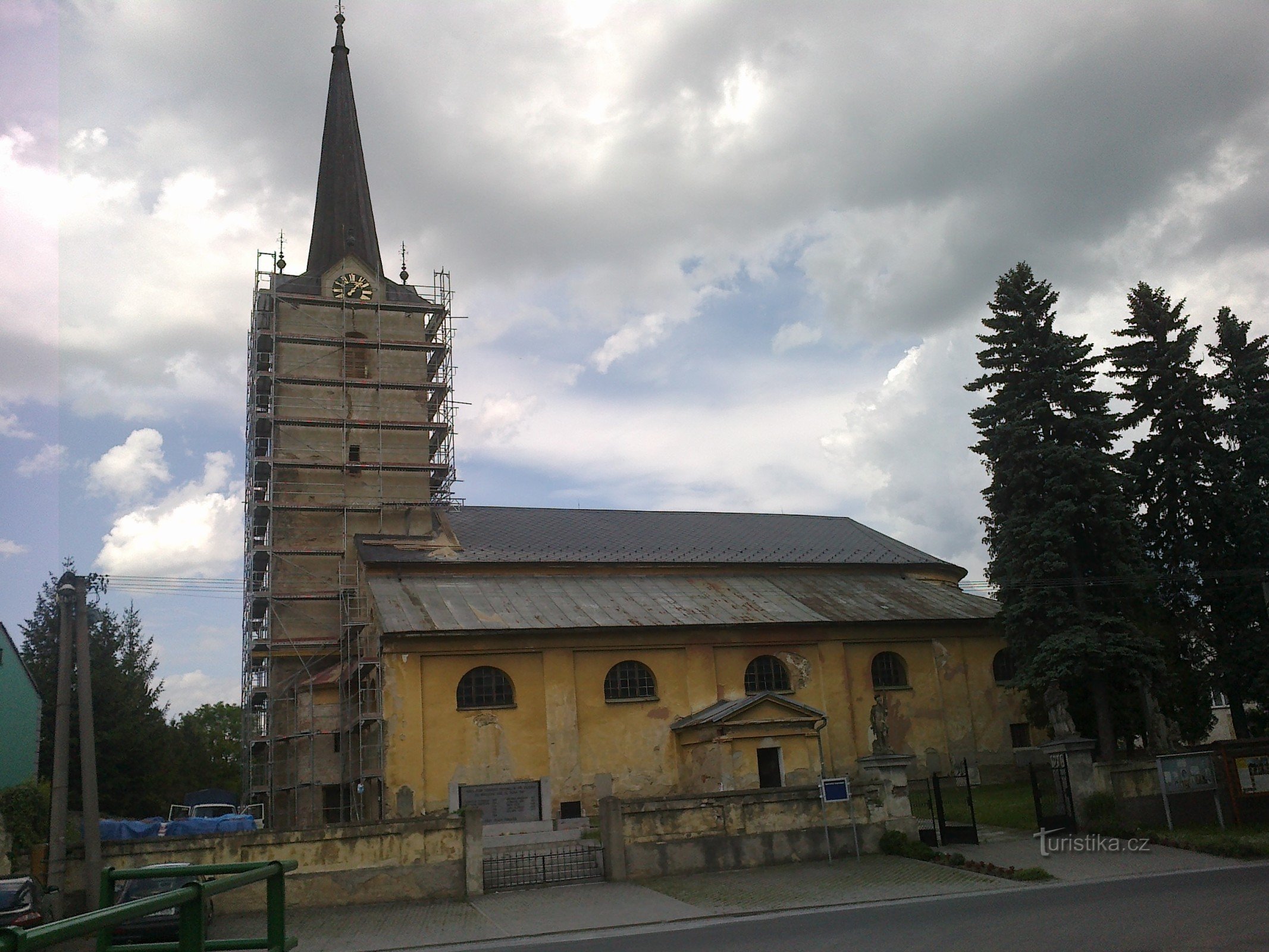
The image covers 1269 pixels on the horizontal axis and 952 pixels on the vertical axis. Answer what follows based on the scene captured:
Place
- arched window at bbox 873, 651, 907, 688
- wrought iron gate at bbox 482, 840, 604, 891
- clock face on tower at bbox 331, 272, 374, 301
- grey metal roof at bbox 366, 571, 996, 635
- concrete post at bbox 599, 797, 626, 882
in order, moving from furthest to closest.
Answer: clock face on tower at bbox 331, 272, 374, 301 → arched window at bbox 873, 651, 907, 688 → grey metal roof at bbox 366, 571, 996, 635 → wrought iron gate at bbox 482, 840, 604, 891 → concrete post at bbox 599, 797, 626, 882

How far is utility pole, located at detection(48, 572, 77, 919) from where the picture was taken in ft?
55.7

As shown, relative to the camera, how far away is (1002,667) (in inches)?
1430

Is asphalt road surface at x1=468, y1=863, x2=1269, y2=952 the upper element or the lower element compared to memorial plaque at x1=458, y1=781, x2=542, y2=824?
lower

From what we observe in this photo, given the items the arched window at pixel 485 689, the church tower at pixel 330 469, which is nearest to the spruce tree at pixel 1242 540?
the arched window at pixel 485 689

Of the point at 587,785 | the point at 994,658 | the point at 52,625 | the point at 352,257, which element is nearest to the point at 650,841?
the point at 587,785

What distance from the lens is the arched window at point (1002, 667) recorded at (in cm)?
3606

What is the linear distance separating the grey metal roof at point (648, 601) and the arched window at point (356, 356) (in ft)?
30.5

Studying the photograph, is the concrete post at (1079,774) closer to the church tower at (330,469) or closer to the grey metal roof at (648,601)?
the grey metal roof at (648,601)

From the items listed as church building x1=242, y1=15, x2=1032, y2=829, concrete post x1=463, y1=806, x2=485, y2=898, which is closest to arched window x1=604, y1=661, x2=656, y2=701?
church building x1=242, y1=15, x2=1032, y2=829

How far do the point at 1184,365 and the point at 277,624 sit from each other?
29.8 m

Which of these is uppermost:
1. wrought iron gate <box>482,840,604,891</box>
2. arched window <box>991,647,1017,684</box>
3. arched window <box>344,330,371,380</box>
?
arched window <box>344,330,371,380</box>

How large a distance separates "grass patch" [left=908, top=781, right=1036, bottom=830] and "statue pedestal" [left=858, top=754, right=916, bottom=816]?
4.00 metres

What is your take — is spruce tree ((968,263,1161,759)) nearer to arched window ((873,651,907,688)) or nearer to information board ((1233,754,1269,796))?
information board ((1233,754,1269,796))

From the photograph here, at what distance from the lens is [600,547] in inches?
1478
